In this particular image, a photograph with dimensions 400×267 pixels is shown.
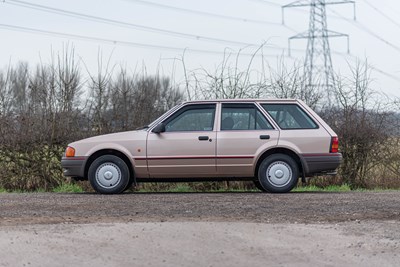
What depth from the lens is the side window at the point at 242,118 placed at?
13.4 meters

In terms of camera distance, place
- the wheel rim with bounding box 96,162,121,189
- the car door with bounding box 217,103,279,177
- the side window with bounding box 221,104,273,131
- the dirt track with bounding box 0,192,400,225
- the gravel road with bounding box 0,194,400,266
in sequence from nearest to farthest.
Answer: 1. the gravel road with bounding box 0,194,400,266
2. the dirt track with bounding box 0,192,400,225
3. the car door with bounding box 217,103,279,177
4. the wheel rim with bounding box 96,162,121,189
5. the side window with bounding box 221,104,273,131

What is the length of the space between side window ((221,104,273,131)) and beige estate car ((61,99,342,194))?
0.02m

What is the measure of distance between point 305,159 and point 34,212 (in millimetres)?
5023

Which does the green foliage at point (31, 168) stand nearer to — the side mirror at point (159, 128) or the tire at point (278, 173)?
the side mirror at point (159, 128)

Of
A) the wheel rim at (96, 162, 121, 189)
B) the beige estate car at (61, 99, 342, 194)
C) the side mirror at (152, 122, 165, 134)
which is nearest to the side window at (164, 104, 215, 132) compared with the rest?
the beige estate car at (61, 99, 342, 194)

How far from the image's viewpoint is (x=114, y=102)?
56.3 feet

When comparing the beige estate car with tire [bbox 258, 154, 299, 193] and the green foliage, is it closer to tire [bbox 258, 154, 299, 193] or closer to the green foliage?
tire [bbox 258, 154, 299, 193]

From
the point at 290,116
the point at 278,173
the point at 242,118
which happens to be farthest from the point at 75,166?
the point at 290,116

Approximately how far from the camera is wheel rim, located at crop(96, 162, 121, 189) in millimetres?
13297

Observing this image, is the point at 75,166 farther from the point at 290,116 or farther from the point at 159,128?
the point at 290,116

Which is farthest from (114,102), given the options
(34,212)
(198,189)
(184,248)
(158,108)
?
(184,248)

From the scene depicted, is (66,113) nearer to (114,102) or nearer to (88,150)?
(114,102)

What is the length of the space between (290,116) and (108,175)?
3.42m

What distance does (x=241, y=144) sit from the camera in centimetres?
1317
